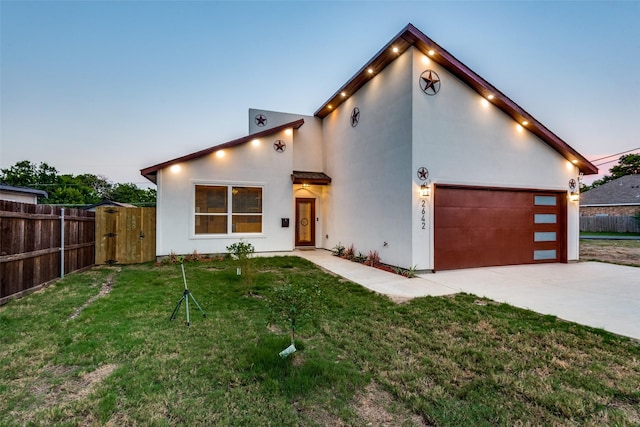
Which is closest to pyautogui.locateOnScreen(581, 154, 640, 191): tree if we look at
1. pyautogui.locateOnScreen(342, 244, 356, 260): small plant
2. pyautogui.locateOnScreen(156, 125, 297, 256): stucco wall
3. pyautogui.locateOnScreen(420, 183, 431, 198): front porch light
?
pyautogui.locateOnScreen(420, 183, 431, 198): front porch light

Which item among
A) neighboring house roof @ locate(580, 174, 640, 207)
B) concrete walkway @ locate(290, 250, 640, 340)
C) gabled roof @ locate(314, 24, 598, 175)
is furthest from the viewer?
neighboring house roof @ locate(580, 174, 640, 207)

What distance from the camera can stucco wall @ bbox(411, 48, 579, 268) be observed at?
23.8ft

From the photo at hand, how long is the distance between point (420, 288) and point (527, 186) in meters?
5.52

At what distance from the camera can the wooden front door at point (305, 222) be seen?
12156mm

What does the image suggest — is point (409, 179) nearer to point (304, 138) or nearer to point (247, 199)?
point (247, 199)

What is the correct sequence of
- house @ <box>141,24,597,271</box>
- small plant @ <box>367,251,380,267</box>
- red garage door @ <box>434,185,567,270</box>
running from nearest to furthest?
house @ <box>141,24,597,271</box>, red garage door @ <box>434,185,567,270</box>, small plant @ <box>367,251,380,267</box>

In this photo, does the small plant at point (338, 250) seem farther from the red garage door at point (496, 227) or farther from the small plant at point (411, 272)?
the red garage door at point (496, 227)

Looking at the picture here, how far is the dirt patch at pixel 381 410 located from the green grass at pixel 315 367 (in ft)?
0.04

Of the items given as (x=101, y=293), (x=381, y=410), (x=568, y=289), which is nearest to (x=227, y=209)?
(x=101, y=293)

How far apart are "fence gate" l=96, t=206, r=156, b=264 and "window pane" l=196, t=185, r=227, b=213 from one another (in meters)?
1.45

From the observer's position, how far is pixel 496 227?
8172 mm

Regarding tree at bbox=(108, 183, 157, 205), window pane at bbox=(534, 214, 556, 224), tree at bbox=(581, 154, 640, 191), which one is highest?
tree at bbox=(581, 154, 640, 191)

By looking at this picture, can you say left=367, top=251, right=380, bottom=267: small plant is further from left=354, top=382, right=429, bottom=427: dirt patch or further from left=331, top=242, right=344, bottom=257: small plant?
left=354, top=382, right=429, bottom=427: dirt patch

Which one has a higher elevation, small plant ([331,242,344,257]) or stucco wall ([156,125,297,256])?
stucco wall ([156,125,297,256])
